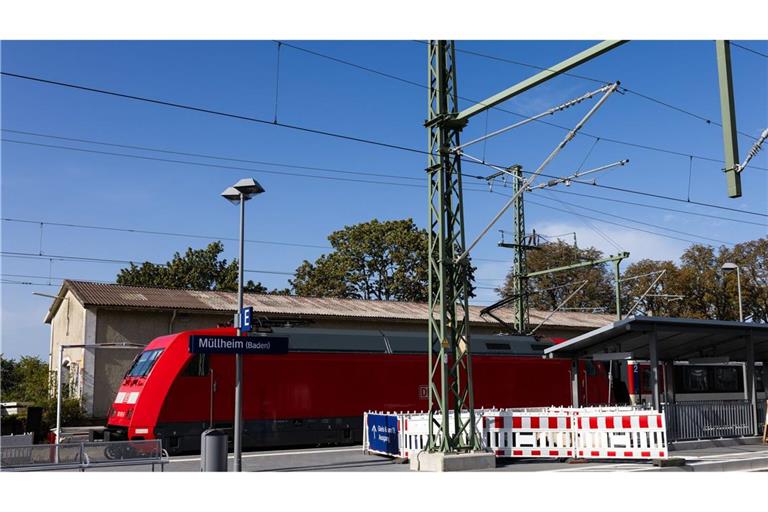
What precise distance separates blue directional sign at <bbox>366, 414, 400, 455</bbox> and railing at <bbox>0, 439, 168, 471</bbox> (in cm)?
564

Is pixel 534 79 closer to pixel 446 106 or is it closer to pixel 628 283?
pixel 446 106

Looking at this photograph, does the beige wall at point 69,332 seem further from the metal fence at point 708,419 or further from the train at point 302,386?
the metal fence at point 708,419

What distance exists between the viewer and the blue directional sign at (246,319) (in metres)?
14.9

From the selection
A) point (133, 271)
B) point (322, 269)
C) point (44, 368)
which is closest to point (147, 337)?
point (44, 368)

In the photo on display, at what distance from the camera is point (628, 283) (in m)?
67.2

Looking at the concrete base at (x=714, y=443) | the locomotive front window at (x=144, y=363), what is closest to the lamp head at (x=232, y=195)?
the locomotive front window at (x=144, y=363)

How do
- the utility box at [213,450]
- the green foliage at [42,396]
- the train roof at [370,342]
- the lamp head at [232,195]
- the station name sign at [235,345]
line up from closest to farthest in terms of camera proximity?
the utility box at [213,450]
the station name sign at [235,345]
the lamp head at [232,195]
the train roof at [370,342]
the green foliage at [42,396]

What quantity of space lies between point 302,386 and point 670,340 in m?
10.1

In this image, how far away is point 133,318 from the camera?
2961cm

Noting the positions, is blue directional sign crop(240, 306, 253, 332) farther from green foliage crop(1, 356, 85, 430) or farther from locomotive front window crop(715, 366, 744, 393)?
locomotive front window crop(715, 366, 744, 393)

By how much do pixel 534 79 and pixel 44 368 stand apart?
80.9 ft

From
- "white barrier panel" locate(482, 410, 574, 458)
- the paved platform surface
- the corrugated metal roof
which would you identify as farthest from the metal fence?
the corrugated metal roof

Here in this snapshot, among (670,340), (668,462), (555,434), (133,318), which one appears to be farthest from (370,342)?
(133,318)

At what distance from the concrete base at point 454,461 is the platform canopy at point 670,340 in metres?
5.42
